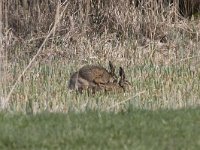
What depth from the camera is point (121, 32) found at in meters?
14.4

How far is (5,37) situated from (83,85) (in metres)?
4.01

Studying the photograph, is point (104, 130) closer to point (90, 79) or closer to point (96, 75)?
point (90, 79)

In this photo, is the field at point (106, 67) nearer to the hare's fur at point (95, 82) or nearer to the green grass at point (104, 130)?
the green grass at point (104, 130)

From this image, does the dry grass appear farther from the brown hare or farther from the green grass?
the green grass

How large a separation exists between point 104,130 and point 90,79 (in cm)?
287

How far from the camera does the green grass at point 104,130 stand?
605 centimetres

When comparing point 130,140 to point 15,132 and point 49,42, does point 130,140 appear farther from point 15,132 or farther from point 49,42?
point 49,42

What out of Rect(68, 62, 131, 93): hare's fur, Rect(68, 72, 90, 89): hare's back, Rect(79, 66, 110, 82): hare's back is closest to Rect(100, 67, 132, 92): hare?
Rect(68, 62, 131, 93): hare's fur

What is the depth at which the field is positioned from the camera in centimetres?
634

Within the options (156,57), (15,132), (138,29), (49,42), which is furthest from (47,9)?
(15,132)

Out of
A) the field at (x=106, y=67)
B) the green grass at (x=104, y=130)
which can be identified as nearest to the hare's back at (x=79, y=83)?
the field at (x=106, y=67)

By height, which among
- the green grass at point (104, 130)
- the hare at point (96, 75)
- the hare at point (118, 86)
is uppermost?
the hare at point (96, 75)

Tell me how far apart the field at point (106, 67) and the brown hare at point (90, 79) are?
0.16 meters

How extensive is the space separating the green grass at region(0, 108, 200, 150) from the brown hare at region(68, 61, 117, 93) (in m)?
2.01
